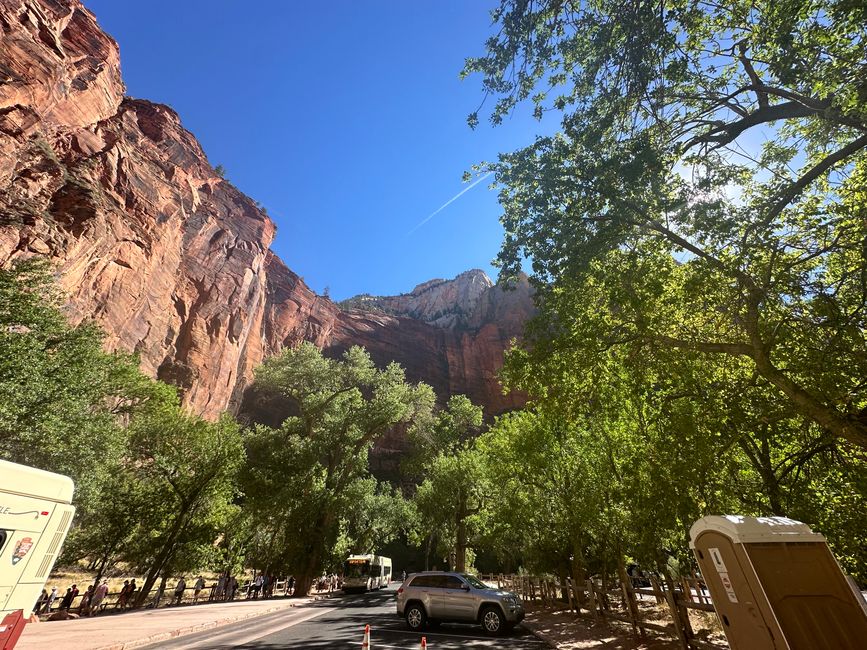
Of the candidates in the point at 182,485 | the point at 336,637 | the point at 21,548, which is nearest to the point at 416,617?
the point at 336,637

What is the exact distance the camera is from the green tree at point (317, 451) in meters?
27.3

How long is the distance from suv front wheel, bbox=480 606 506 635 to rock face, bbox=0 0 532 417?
37.2ft

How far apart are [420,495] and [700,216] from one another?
34.8 metres

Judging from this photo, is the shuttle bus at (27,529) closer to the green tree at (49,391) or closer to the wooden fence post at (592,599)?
the green tree at (49,391)

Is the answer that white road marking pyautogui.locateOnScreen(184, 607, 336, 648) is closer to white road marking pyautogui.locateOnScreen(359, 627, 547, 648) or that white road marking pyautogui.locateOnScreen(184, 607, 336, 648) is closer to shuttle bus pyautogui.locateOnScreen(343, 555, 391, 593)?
white road marking pyautogui.locateOnScreen(359, 627, 547, 648)

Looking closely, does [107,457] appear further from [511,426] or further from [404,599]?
[511,426]

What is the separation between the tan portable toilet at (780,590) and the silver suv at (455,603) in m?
8.76

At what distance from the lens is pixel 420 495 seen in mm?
38031

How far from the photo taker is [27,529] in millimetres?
6285

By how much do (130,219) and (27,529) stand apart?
44631mm

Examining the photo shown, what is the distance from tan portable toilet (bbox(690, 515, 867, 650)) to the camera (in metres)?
4.97

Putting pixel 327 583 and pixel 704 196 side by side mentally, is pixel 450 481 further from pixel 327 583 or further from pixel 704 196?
pixel 704 196

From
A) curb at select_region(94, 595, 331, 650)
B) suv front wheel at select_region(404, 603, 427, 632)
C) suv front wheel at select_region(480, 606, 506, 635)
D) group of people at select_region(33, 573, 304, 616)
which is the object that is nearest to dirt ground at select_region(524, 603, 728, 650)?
suv front wheel at select_region(480, 606, 506, 635)

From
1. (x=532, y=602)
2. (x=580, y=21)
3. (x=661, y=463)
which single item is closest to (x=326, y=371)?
(x=532, y=602)
